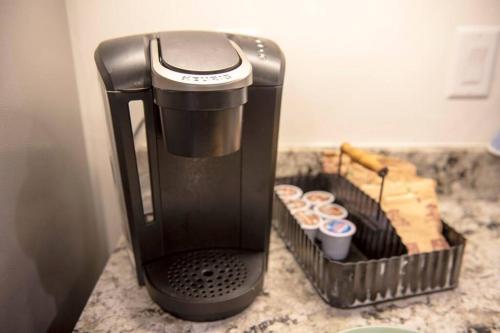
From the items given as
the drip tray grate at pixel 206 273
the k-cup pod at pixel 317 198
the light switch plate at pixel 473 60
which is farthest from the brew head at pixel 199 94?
the light switch plate at pixel 473 60

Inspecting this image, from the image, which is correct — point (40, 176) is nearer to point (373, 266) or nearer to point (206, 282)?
point (206, 282)

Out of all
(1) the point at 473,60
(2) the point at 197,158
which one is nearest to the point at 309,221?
(2) the point at 197,158

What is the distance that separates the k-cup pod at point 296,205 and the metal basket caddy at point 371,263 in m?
0.01

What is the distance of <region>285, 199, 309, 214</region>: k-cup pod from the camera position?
77cm

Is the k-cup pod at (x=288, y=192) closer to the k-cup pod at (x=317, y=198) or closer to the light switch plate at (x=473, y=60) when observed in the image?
the k-cup pod at (x=317, y=198)

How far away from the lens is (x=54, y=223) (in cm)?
75

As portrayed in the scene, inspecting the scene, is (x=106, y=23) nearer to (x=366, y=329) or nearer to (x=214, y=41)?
(x=214, y=41)

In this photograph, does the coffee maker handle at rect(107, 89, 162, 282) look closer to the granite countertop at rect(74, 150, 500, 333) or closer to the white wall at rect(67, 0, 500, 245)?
the granite countertop at rect(74, 150, 500, 333)

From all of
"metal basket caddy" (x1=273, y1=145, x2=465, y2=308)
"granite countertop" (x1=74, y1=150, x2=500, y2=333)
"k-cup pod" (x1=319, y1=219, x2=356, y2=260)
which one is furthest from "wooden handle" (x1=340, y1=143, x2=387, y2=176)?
"granite countertop" (x1=74, y1=150, x2=500, y2=333)

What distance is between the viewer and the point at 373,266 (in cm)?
62

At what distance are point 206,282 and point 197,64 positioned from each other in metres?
0.31

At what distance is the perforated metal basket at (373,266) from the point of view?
0.62 meters

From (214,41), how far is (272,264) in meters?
0.38

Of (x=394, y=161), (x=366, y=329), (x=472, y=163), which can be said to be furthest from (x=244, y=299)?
(x=472, y=163)
